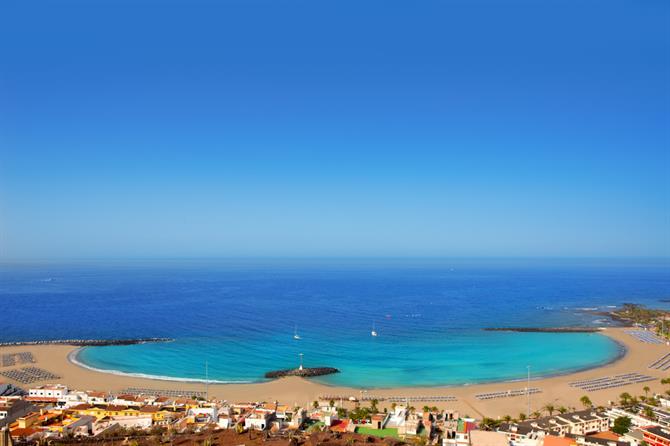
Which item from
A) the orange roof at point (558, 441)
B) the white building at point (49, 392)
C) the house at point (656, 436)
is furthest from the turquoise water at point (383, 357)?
the orange roof at point (558, 441)

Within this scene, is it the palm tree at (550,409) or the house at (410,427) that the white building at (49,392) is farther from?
the palm tree at (550,409)

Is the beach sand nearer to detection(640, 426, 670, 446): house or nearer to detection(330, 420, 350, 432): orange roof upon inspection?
detection(330, 420, 350, 432): orange roof

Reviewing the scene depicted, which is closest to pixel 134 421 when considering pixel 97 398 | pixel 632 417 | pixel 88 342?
pixel 97 398

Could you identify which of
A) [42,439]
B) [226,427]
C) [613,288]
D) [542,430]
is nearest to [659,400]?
[542,430]

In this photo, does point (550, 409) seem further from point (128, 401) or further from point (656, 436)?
point (128, 401)

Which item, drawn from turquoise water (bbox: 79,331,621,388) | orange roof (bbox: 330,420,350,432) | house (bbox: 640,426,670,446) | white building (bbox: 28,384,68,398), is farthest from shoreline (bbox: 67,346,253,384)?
house (bbox: 640,426,670,446)

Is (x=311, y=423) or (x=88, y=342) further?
(x=88, y=342)

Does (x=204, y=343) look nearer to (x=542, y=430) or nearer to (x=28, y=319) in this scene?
(x=28, y=319)
